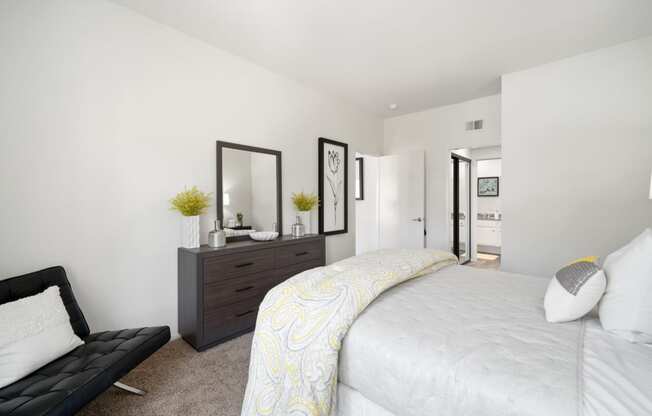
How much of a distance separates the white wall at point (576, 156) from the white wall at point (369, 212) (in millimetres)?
2083

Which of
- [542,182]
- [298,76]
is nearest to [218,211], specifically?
[298,76]

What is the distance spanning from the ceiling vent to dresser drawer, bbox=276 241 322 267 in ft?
9.31

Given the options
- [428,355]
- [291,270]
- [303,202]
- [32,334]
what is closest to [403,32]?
[303,202]

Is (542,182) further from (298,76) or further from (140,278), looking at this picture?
(140,278)

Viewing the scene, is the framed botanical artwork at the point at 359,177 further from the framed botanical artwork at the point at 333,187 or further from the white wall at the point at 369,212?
the framed botanical artwork at the point at 333,187

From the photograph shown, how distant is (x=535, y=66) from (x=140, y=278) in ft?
14.7

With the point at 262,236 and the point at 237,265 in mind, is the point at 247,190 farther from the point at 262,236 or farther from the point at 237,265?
the point at 237,265

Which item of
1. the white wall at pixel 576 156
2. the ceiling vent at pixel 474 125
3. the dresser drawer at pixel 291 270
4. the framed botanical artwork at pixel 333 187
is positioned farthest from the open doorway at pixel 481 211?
the dresser drawer at pixel 291 270

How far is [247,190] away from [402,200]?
8.83 feet

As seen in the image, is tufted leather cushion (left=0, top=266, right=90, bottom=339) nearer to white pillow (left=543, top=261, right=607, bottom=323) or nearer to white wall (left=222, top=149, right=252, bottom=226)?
white wall (left=222, top=149, right=252, bottom=226)

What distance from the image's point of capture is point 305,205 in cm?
353

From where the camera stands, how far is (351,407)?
1.30 meters

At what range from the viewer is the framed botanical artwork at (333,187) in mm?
4000

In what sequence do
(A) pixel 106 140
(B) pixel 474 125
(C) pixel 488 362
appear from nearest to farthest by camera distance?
(C) pixel 488 362
(A) pixel 106 140
(B) pixel 474 125
